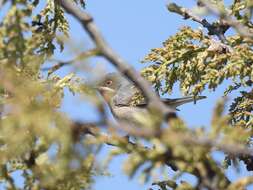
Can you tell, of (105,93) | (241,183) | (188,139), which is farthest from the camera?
(105,93)

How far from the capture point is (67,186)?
9.45 feet

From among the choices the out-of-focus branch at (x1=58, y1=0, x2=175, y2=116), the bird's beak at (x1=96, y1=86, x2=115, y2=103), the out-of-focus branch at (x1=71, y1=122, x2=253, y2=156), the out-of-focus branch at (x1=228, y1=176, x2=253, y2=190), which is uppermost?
the bird's beak at (x1=96, y1=86, x2=115, y2=103)

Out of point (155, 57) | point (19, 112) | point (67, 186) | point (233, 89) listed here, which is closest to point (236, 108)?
point (233, 89)

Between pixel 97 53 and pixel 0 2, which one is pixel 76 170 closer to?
pixel 97 53

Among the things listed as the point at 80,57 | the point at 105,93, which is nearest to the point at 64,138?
the point at 80,57

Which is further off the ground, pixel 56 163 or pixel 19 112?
pixel 19 112

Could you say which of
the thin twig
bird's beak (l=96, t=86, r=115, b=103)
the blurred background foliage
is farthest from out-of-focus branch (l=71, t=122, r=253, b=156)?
bird's beak (l=96, t=86, r=115, b=103)

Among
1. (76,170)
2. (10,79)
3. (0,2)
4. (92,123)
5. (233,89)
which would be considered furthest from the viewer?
(233,89)

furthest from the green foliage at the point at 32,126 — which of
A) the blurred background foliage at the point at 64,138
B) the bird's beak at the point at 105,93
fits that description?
the bird's beak at the point at 105,93

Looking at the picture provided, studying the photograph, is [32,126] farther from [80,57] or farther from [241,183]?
[241,183]

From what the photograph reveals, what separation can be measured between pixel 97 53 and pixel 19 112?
402 millimetres

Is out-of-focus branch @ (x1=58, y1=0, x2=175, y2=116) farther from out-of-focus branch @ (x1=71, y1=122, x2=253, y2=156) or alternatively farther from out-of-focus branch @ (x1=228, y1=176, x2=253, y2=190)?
out-of-focus branch @ (x1=228, y1=176, x2=253, y2=190)

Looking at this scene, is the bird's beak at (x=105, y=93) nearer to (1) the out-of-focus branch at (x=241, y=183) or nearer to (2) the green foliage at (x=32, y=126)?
(2) the green foliage at (x=32, y=126)

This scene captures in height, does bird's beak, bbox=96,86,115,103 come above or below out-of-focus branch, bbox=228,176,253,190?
above
